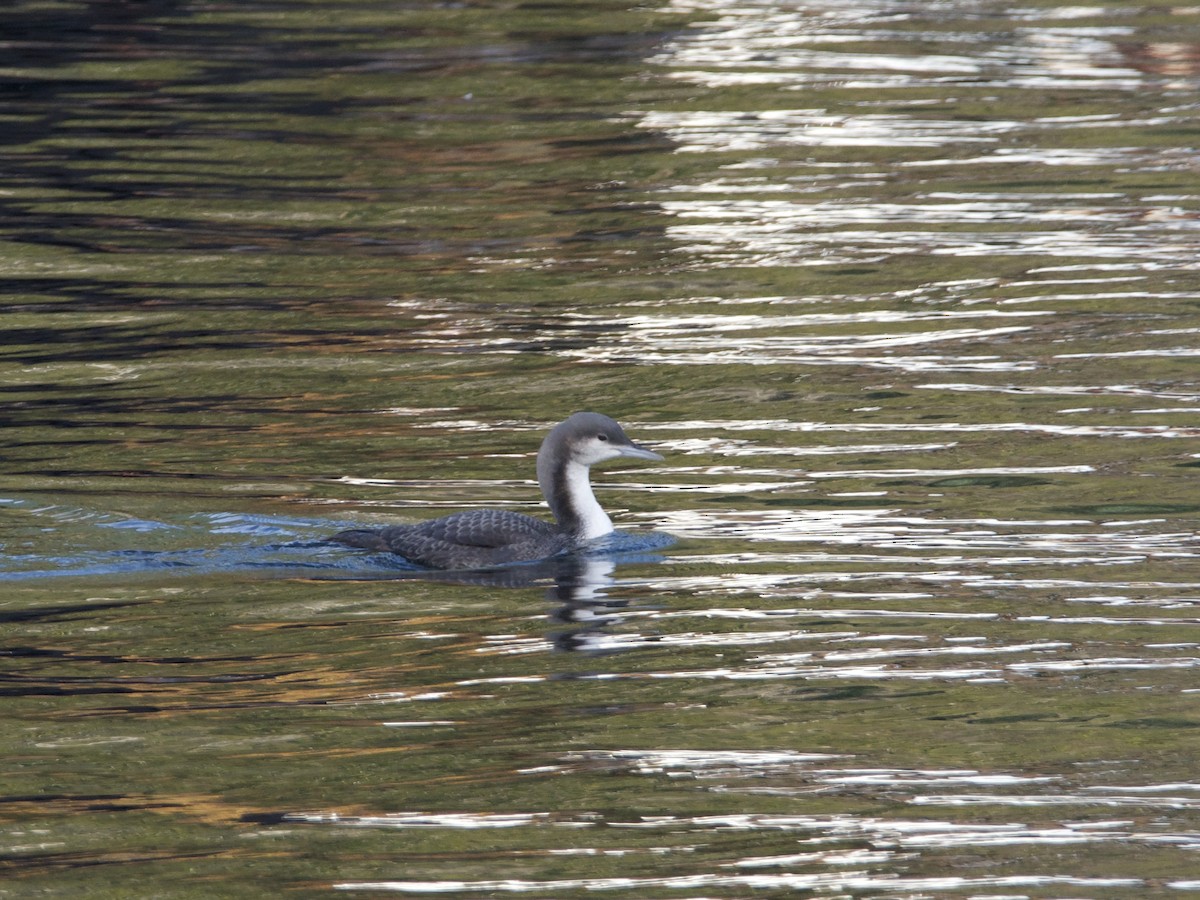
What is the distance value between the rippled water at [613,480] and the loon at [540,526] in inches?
5.7

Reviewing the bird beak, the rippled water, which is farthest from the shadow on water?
the bird beak

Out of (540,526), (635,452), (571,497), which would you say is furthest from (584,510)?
→ (635,452)

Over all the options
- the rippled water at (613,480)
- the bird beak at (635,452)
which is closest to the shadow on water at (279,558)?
the rippled water at (613,480)

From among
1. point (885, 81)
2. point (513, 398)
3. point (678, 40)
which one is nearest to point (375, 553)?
point (513, 398)

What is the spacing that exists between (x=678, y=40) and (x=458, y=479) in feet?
60.7

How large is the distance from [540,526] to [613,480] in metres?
1.88

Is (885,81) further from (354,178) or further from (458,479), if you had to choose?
(458,479)

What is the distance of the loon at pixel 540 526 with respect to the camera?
11.2 meters

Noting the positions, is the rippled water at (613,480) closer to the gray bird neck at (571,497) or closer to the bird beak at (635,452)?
the gray bird neck at (571,497)

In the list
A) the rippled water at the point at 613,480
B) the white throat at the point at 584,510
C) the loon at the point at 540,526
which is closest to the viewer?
the rippled water at the point at 613,480

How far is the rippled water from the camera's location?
8.02 meters

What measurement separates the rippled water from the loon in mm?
145

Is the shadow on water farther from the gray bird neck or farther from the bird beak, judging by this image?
the bird beak

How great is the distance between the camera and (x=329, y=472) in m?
13.0
